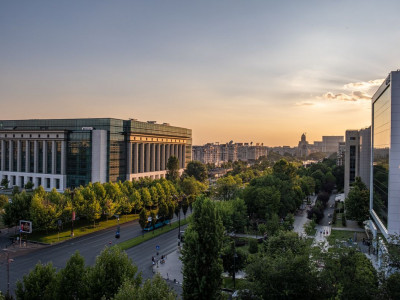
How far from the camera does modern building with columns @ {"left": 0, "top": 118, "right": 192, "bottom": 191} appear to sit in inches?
3238

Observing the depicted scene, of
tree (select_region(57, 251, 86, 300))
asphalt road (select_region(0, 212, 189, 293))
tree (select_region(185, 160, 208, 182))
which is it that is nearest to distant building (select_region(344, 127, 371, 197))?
asphalt road (select_region(0, 212, 189, 293))

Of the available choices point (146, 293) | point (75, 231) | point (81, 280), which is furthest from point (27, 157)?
point (146, 293)

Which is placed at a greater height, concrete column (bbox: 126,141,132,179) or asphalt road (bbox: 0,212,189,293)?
concrete column (bbox: 126,141,132,179)

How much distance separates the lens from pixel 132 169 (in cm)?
9044

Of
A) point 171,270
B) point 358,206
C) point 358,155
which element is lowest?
point 171,270

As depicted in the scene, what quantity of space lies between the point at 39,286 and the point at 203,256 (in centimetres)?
1033

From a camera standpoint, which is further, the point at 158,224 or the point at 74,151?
the point at 74,151

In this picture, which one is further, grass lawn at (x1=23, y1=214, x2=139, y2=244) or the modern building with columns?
the modern building with columns

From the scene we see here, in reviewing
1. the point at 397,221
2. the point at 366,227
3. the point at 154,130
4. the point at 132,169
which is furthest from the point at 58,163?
the point at 397,221

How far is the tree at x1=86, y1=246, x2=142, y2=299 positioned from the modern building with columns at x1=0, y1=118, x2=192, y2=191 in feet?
206

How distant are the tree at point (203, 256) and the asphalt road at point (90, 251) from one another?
34.0ft

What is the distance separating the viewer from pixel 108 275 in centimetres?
2092

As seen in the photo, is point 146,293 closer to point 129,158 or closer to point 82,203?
point 82,203

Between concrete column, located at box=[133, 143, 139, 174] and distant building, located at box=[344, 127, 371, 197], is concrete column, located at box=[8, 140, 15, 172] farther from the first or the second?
distant building, located at box=[344, 127, 371, 197]
